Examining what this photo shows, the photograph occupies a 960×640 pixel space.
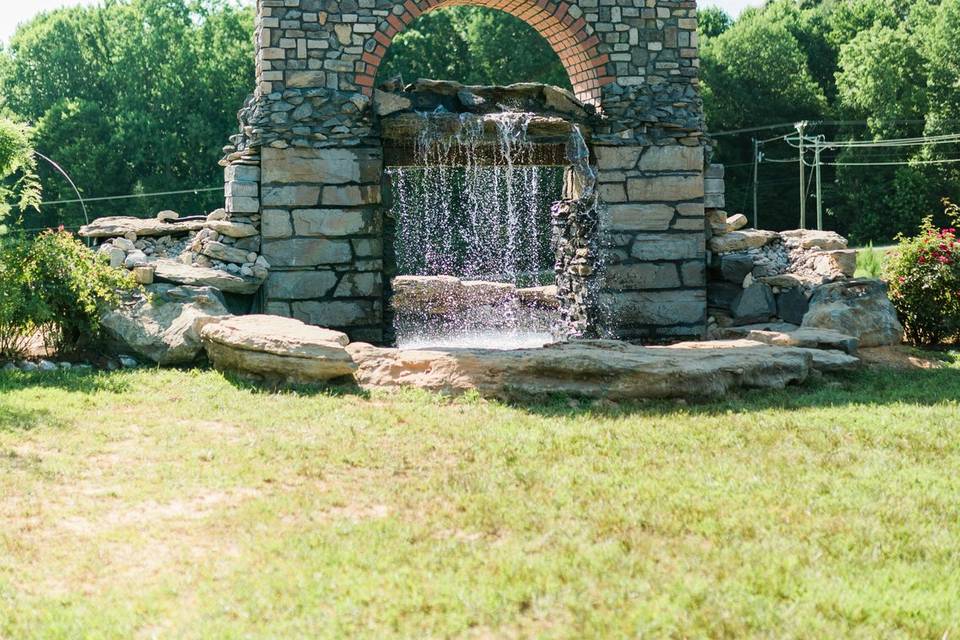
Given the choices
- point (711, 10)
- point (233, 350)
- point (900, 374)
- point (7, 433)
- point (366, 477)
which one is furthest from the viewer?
point (711, 10)

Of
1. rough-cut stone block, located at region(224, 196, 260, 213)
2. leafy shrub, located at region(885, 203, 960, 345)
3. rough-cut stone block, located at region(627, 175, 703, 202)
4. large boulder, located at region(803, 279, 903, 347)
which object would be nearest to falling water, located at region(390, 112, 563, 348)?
rough-cut stone block, located at region(627, 175, 703, 202)

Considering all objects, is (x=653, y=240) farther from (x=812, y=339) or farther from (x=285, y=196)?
(x=285, y=196)

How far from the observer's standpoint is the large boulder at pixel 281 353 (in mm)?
7395

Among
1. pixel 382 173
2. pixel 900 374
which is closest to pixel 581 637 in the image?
pixel 900 374

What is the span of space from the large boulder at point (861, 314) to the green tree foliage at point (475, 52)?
2071cm

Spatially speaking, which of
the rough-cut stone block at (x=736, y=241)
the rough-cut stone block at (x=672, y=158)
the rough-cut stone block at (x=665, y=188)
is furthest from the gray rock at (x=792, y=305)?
the rough-cut stone block at (x=672, y=158)

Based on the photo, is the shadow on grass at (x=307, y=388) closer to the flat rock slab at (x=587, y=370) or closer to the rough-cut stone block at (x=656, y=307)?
the flat rock slab at (x=587, y=370)

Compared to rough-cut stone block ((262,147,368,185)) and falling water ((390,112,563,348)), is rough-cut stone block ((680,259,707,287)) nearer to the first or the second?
falling water ((390,112,563,348))

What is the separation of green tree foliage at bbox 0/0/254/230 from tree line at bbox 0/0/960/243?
62mm

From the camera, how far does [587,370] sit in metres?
7.26

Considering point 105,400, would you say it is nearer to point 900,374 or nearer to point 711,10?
point 900,374

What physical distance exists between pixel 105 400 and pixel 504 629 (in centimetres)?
449

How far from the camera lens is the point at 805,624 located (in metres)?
3.46

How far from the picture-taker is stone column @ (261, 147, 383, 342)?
988 centimetres
